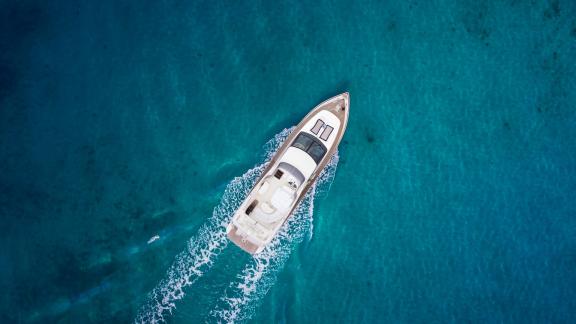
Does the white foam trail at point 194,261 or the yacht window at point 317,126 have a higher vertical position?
the yacht window at point 317,126

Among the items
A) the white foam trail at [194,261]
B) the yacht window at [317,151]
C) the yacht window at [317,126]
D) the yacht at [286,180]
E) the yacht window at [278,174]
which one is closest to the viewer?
the yacht at [286,180]

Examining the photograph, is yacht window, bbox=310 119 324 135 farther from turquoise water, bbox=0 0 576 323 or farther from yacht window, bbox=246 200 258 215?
yacht window, bbox=246 200 258 215

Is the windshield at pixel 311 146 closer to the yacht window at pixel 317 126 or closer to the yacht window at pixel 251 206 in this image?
the yacht window at pixel 317 126

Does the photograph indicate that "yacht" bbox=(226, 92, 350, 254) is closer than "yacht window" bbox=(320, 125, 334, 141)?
Yes

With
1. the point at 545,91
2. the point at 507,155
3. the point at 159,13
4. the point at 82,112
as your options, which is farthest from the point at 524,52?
the point at 82,112

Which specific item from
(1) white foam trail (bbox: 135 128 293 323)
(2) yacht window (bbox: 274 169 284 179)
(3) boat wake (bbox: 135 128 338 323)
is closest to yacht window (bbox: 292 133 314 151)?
(2) yacht window (bbox: 274 169 284 179)

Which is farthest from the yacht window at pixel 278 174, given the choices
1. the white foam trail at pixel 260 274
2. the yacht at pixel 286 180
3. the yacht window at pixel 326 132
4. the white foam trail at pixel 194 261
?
the yacht window at pixel 326 132

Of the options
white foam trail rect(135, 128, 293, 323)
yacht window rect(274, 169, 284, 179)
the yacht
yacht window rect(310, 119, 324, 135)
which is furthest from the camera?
white foam trail rect(135, 128, 293, 323)
